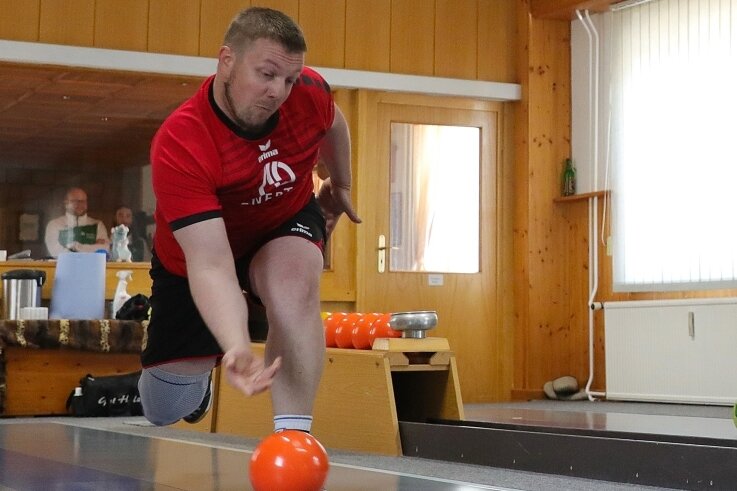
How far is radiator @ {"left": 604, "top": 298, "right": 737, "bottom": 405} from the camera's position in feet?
21.6

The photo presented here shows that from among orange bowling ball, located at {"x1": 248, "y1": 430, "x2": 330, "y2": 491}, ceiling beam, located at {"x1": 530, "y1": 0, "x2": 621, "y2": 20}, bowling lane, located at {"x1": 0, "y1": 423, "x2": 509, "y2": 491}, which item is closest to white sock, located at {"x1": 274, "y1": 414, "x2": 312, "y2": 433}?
orange bowling ball, located at {"x1": 248, "y1": 430, "x2": 330, "y2": 491}

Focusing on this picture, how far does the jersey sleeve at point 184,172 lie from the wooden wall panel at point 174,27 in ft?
16.3

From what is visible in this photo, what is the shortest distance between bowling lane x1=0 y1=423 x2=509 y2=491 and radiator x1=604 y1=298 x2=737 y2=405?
3.72 metres

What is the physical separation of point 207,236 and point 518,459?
1.99 meters

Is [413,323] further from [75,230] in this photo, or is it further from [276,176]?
[75,230]

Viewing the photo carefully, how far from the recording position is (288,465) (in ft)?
7.40

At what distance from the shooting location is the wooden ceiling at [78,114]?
6930 mm

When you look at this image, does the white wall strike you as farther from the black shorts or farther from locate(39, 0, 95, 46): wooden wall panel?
the black shorts

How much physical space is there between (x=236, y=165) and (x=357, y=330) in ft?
7.49

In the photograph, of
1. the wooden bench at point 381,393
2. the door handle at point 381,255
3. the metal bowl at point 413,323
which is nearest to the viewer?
the wooden bench at point 381,393

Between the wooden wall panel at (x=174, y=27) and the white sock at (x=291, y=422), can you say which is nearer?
the white sock at (x=291, y=422)

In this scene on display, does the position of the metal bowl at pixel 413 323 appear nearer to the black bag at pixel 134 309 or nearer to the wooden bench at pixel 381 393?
the wooden bench at pixel 381 393

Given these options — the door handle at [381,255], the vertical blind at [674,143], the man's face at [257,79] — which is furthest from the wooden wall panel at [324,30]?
the man's face at [257,79]

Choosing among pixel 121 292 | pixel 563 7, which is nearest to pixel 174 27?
pixel 121 292
